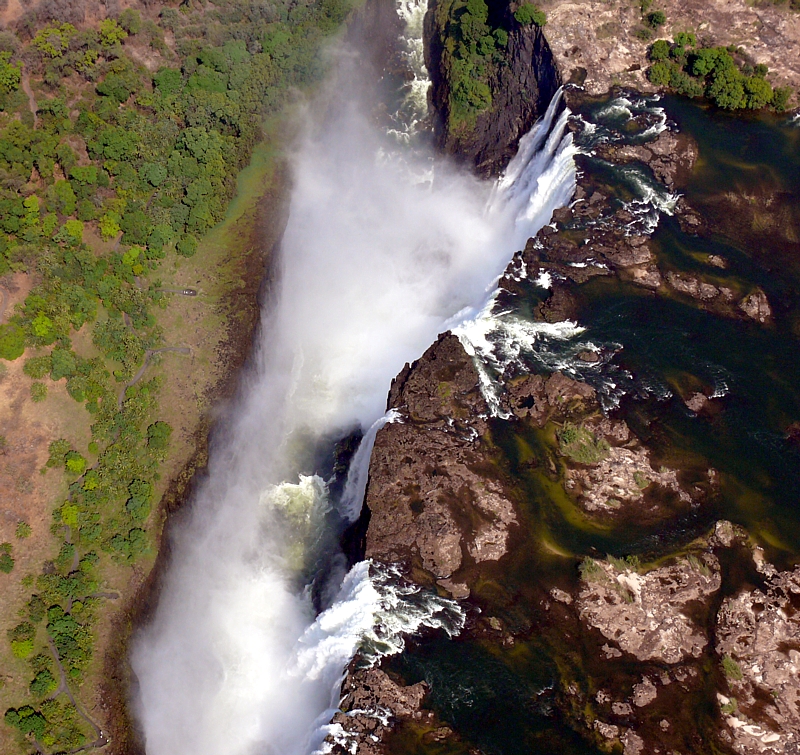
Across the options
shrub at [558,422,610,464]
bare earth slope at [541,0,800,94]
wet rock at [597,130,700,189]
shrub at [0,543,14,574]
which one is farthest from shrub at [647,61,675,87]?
shrub at [0,543,14,574]

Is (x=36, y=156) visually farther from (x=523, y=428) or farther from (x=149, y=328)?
(x=523, y=428)

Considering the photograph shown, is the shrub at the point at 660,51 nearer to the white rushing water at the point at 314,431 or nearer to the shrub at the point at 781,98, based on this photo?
the shrub at the point at 781,98

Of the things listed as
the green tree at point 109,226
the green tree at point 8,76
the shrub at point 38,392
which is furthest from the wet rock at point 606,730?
the green tree at point 8,76

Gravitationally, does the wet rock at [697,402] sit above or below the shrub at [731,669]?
above

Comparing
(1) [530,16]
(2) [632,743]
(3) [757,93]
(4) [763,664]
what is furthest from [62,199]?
(3) [757,93]

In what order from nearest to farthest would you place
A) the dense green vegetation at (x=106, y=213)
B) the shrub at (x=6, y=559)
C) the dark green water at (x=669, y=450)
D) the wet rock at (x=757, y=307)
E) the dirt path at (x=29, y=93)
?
1. the dark green water at (x=669, y=450)
2. the shrub at (x=6, y=559)
3. the dense green vegetation at (x=106, y=213)
4. the wet rock at (x=757, y=307)
5. the dirt path at (x=29, y=93)

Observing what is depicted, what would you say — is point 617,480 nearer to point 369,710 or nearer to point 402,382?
point 402,382

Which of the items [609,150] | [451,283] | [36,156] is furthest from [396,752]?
[36,156]
